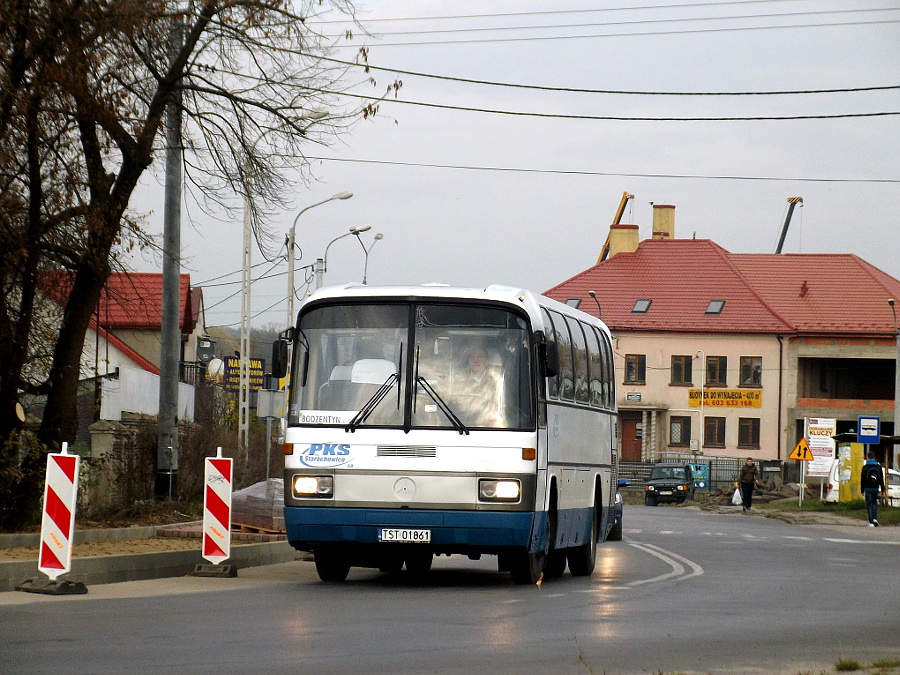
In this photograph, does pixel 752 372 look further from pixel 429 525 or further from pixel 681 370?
pixel 429 525

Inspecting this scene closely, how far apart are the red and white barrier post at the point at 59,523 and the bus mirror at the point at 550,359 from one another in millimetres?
4860

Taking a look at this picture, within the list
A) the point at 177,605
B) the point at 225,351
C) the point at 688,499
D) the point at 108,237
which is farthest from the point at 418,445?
the point at 225,351

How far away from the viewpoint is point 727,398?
7875 centimetres

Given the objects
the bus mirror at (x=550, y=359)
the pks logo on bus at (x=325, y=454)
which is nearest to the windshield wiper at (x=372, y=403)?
the pks logo on bus at (x=325, y=454)

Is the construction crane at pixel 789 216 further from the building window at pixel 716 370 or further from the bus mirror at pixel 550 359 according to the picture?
the bus mirror at pixel 550 359

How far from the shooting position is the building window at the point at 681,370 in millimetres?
79188

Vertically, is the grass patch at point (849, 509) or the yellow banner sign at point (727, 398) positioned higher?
the yellow banner sign at point (727, 398)

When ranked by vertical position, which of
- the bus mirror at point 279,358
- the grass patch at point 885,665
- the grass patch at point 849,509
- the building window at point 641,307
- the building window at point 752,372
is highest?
the building window at point 641,307

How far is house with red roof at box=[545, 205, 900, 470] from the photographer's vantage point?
257 ft

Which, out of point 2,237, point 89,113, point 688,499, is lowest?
point 688,499

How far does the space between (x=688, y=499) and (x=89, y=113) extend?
49255 mm

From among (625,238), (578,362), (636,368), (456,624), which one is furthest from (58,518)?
(625,238)

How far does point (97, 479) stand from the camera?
20.8 m

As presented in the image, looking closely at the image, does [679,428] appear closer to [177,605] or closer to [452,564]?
[452,564]
